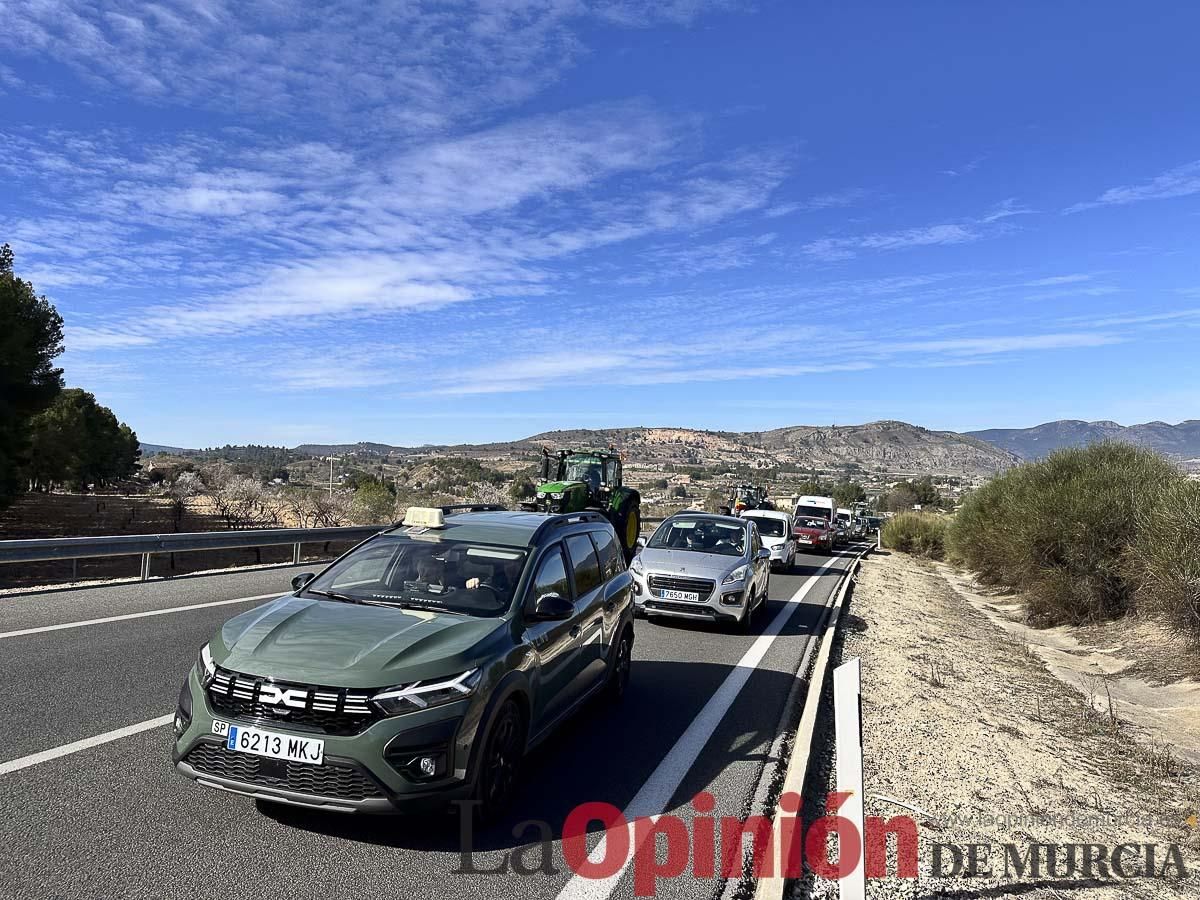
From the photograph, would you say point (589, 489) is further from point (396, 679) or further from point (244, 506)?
point (244, 506)

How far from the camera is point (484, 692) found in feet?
14.3

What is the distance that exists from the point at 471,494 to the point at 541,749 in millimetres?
37579

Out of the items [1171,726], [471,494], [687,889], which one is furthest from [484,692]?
[471,494]

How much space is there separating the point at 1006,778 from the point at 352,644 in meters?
4.95

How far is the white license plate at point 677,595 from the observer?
36.8 ft

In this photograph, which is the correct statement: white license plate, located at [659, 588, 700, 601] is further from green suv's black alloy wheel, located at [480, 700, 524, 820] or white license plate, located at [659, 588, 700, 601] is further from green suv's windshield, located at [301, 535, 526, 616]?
green suv's black alloy wheel, located at [480, 700, 524, 820]

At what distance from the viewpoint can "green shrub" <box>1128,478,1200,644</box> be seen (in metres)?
11.9

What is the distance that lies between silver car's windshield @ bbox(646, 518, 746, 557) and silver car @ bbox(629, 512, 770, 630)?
2 cm

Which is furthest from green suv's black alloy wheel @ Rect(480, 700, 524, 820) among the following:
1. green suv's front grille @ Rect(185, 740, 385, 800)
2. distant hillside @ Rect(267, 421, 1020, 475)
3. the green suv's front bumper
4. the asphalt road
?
distant hillside @ Rect(267, 421, 1020, 475)

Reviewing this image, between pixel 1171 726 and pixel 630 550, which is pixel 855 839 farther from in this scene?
pixel 630 550

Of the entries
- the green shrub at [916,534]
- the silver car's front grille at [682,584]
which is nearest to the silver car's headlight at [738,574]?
the silver car's front grille at [682,584]

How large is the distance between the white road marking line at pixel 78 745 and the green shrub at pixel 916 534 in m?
39.2

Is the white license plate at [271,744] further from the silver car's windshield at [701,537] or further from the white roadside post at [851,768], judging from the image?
the silver car's windshield at [701,537]

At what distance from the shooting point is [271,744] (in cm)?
397
